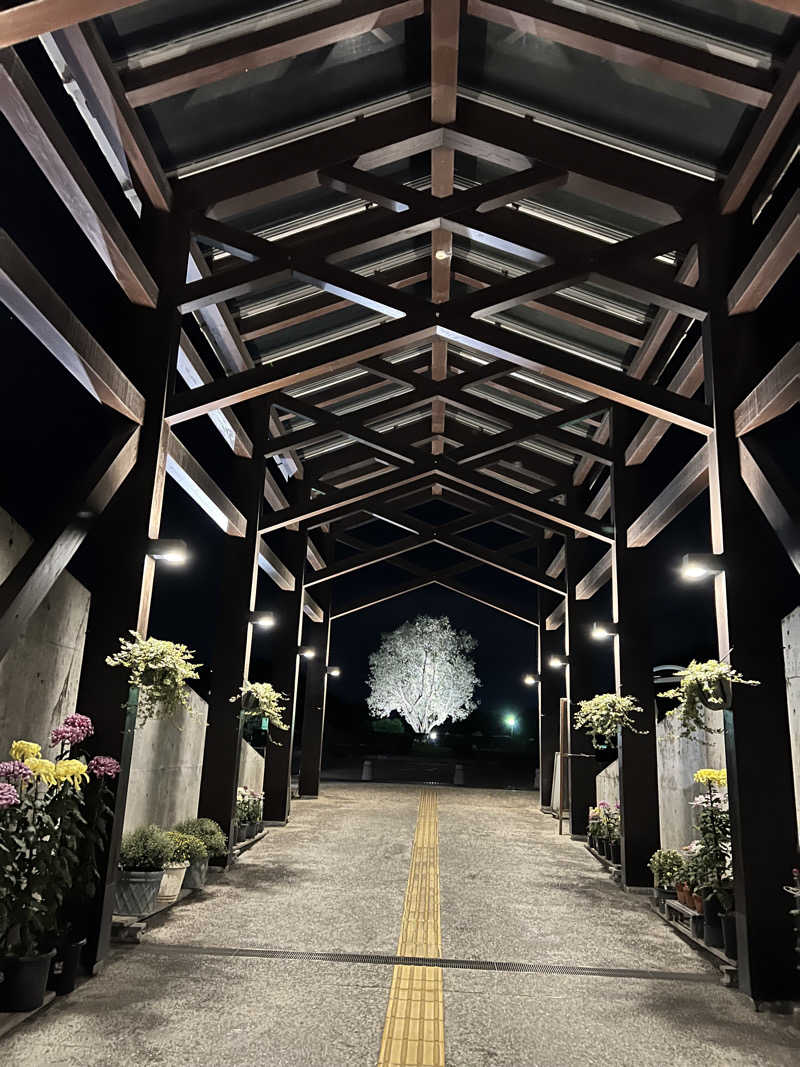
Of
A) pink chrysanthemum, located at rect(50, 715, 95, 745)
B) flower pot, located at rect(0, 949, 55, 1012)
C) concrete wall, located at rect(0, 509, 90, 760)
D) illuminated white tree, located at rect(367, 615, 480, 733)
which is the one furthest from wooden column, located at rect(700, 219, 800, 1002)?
illuminated white tree, located at rect(367, 615, 480, 733)

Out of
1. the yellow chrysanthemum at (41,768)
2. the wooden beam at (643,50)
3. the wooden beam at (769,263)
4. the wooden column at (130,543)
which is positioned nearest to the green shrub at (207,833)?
the wooden column at (130,543)

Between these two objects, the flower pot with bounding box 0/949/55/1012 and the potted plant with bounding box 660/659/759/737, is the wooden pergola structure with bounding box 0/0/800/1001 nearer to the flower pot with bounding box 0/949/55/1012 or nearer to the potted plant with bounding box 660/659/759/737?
the potted plant with bounding box 660/659/759/737

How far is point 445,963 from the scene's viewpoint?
15.5ft

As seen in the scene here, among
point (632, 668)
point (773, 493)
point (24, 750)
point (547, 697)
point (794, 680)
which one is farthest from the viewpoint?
point (547, 697)

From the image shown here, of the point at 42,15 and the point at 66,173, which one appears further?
the point at 66,173

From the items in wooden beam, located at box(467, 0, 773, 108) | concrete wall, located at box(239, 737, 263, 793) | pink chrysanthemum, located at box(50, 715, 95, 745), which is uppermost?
wooden beam, located at box(467, 0, 773, 108)

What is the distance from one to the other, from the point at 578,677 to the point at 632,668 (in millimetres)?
3227

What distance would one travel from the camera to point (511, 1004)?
4051 millimetres

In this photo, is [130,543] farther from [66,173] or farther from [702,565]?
[702,565]

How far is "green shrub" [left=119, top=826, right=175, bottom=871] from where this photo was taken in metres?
5.54

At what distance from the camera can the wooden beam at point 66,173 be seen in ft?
13.0

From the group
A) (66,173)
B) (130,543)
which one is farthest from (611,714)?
(66,173)

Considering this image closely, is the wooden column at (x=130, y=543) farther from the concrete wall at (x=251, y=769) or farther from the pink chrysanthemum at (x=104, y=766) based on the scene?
the concrete wall at (x=251, y=769)

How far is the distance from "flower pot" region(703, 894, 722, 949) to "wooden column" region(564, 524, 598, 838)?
209 inches
